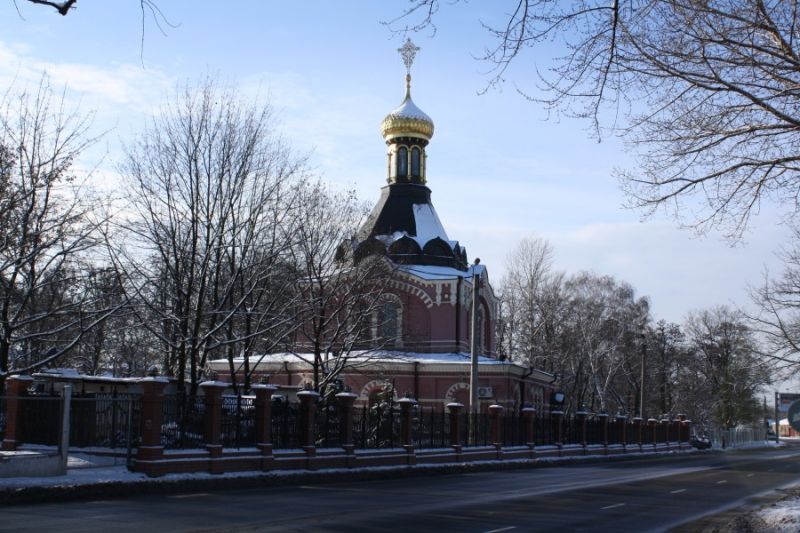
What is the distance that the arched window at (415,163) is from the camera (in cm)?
4925

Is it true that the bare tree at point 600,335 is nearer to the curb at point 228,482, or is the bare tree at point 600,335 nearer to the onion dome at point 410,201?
the onion dome at point 410,201

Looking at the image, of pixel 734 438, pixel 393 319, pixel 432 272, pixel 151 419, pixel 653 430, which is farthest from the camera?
pixel 734 438

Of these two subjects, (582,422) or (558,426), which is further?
(582,422)

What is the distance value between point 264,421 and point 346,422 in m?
3.39

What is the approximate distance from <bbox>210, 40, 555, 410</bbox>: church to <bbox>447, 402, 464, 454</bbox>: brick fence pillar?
799cm

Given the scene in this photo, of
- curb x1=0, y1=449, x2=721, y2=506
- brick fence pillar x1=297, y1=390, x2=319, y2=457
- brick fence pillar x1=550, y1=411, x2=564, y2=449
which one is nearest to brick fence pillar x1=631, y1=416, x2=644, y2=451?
brick fence pillar x1=550, y1=411, x2=564, y2=449

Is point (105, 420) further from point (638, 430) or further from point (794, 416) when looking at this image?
point (638, 430)

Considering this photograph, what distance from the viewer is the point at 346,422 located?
81.9 feet

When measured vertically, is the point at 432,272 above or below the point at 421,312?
above

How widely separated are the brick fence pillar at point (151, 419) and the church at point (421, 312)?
58.6 ft

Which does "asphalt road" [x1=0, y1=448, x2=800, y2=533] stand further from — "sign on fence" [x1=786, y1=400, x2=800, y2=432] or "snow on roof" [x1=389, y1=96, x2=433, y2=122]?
"snow on roof" [x1=389, y1=96, x2=433, y2=122]

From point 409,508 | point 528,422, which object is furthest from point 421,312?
point 409,508

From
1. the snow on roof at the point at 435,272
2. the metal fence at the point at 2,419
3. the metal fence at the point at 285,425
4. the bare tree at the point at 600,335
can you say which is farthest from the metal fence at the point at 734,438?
the metal fence at the point at 2,419

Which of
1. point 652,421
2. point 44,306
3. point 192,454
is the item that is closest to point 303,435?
point 192,454
